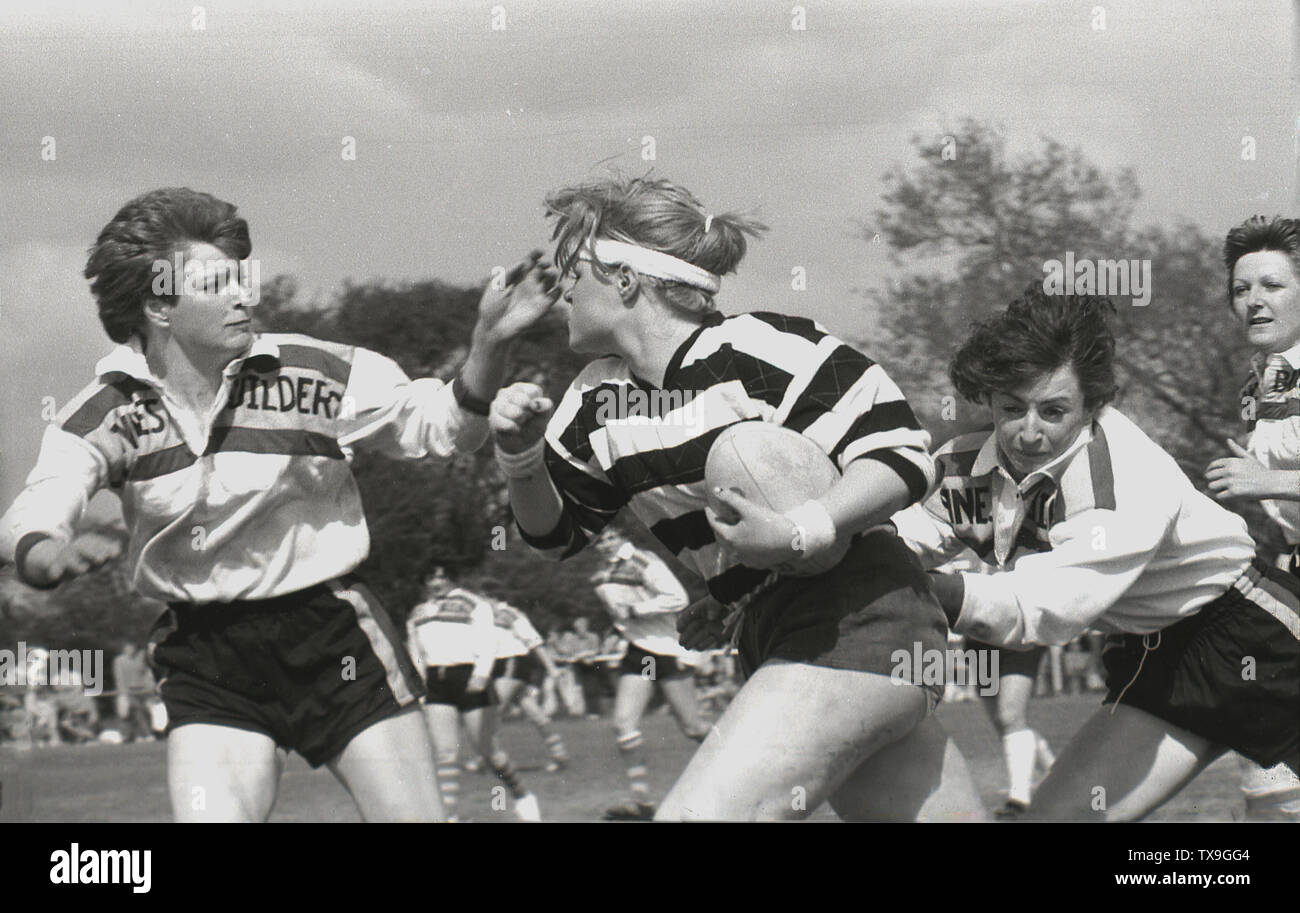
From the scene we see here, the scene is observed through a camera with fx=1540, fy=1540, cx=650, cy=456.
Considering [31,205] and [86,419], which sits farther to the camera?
[31,205]

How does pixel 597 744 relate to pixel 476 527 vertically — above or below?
below

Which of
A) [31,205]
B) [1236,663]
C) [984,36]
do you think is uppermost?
[984,36]

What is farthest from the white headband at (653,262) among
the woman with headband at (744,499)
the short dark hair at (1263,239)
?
the short dark hair at (1263,239)

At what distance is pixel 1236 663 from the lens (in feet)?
11.2

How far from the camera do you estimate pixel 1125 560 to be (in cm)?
323

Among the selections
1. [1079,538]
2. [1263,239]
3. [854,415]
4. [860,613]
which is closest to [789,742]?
[860,613]

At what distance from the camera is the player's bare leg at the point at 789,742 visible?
2738mm

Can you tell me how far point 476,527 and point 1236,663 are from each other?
1787 millimetres

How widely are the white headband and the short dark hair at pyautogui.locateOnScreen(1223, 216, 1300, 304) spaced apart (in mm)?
1398

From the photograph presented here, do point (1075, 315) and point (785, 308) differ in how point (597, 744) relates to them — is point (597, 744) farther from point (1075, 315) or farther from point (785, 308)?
point (1075, 315)

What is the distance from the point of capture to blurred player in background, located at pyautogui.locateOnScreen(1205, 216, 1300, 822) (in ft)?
11.7

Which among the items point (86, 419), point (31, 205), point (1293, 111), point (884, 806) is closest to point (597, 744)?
point (884, 806)
